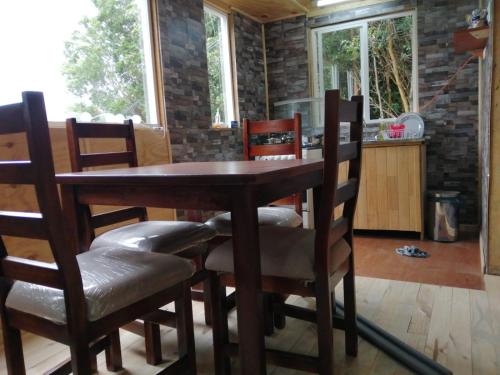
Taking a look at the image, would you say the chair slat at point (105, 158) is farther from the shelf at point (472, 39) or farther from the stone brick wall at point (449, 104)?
the stone brick wall at point (449, 104)

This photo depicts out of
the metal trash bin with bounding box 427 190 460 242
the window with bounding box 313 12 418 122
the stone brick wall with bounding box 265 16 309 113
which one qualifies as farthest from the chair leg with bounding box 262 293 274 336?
the stone brick wall with bounding box 265 16 309 113

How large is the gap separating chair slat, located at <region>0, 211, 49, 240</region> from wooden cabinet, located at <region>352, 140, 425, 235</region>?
9.74ft

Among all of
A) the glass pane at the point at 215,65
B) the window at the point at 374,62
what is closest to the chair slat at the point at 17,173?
the glass pane at the point at 215,65

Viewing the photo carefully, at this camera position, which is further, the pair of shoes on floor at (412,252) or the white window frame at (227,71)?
Result: the white window frame at (227,71)

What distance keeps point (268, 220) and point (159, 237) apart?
57cm

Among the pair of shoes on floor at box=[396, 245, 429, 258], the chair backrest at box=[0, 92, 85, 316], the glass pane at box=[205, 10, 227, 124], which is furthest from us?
the glass pane at box=[205, 10, 227, 124]

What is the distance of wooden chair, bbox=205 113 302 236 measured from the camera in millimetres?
1931

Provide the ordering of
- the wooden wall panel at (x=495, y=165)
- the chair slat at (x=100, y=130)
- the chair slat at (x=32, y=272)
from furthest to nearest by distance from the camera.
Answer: the wooden wall panel at (x=495, y=165), the chair slat at (x=100, y=130), the chair slat at (x=32, y=272)

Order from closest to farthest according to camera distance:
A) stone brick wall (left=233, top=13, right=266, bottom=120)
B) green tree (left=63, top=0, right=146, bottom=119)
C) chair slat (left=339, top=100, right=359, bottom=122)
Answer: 1. chair slat (left=339, top=100, right=359, bottom=122)
2. green tree (left=63, top=0, right=146, bottom=119)
3. stone brick wall (left=233, top=13, right=266, bottom=120)

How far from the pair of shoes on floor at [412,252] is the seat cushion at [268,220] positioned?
1291 millimetres

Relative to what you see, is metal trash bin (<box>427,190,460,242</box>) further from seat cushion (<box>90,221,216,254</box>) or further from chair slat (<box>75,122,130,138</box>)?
chair slat (<box>75,122,130,138</box>)

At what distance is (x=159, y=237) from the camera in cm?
163

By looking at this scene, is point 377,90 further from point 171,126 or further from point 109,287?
point 109,287

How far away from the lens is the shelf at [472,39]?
2479 millimetres
